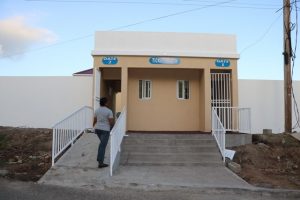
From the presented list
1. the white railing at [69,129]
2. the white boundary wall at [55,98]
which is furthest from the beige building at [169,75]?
the white boundary wall at [55,98]

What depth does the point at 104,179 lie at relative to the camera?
27.7ft

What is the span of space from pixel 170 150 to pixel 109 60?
427cm

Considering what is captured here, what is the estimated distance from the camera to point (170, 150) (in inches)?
444

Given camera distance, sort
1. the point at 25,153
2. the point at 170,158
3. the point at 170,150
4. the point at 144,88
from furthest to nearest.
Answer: the point at 144,88 → the point at 170,150 → the point at 25,153 → the point at 170,158

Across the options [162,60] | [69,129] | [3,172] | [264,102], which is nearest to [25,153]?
[69,129]

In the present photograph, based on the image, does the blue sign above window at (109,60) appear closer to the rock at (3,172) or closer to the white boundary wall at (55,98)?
the white boundary wall at (55,98)

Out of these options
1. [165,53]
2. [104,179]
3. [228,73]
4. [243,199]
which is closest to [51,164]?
[104,179]

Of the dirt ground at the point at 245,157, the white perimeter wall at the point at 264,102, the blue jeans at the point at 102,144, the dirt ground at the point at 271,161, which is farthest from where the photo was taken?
the white perimeter wall at the point at 264,102

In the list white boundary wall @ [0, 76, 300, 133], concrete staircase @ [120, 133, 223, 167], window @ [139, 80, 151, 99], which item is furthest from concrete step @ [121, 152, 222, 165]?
white boundary wall @ [0, 76, 300, 133]

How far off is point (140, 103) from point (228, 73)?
3599 mm

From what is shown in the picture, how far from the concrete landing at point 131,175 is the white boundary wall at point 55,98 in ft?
22.8

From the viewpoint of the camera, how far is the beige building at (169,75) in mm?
13633

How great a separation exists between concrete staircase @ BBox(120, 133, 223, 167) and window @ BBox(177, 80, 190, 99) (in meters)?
3.25

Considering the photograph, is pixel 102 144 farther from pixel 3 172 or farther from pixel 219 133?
pixel 219 133
